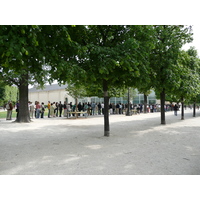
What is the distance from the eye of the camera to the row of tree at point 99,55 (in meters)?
5.33

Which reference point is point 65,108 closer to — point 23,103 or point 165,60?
point 23,103

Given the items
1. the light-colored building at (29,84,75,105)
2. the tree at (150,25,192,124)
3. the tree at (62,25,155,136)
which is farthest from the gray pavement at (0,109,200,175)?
the light-colored building at (29,84,75,105)

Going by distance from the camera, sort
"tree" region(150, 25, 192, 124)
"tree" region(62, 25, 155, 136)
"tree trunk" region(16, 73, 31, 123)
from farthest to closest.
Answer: "tree trunk" region(16, 73, 31, 123) → "tree" region(150, 25, 192, 124) → "tree" region(62, 25, 155, 136)

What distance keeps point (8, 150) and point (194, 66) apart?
15.1 m

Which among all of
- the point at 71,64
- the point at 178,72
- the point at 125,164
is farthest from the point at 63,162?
the point at 178,72

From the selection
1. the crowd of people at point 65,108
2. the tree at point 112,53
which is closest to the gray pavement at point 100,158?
the tree at point 112,53

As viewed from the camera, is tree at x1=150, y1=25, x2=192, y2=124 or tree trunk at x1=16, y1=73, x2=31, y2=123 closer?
tree at x1=150, y1=25, x2=192, y2=124

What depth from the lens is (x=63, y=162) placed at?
18.1 ft

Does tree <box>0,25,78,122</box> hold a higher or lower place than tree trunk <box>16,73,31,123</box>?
higher

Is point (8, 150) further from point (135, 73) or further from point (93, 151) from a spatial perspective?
point (135, 73)

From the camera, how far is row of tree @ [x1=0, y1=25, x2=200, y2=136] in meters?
5.33

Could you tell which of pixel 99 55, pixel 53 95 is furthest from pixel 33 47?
pixel 53 95

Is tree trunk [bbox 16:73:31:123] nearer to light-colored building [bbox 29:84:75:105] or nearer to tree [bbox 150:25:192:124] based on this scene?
tree [bbox 150:25:192:124]

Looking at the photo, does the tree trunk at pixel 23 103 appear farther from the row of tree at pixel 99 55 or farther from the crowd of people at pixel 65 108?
the crowd of people at pixel 65 108
